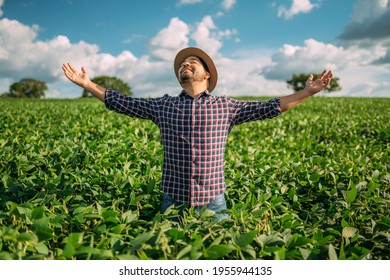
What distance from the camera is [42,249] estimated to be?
190 cm

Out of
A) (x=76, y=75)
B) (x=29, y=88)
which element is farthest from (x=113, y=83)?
(x=76, y=75)

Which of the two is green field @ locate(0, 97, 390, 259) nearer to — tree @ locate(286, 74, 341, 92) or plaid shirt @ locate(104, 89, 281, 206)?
plaid shirt @ locate(104, 89, 281, 206)

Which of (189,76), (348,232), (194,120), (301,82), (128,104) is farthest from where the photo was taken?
(301,82)

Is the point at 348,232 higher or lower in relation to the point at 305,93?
lower

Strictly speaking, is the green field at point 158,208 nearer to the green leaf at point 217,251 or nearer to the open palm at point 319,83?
the green leaf at point 217,251

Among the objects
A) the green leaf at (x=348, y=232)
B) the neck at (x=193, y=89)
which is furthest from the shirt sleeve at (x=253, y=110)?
the green leaf at (x=348, y=232)

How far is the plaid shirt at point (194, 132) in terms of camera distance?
3.09 m

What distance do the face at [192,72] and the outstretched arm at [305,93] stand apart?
83cm

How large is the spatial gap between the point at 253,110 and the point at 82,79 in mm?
1754

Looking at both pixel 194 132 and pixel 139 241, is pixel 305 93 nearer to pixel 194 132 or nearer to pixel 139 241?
pixel 194 132

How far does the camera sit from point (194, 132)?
121 inches
